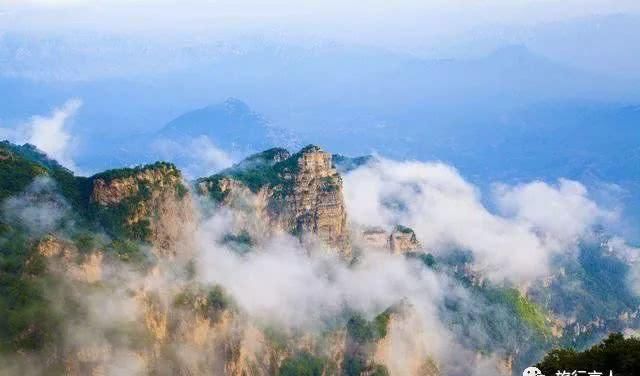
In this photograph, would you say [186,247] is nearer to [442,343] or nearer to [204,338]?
[204,338]

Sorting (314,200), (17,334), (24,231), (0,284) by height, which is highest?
(314,200)

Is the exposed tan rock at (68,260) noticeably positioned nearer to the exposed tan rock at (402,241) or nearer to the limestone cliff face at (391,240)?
the limestone cliff face at (391,240)

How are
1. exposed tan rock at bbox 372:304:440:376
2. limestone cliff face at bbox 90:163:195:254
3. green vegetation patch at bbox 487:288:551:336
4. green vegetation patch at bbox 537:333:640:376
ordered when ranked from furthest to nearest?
green vegetation patch at bbox 487:288:551:336 < exposed tan rock at bbox 372:304:440:376 < limestone cliff face at bbox 90:163:195:254 < green vegetation patch at bbox 537:333:640:376

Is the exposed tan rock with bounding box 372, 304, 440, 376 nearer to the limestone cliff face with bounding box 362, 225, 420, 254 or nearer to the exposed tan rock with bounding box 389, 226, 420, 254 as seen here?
the limestone cliff face with bounding box 362, 225, 420, 254

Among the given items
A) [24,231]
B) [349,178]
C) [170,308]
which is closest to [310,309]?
[170,308]

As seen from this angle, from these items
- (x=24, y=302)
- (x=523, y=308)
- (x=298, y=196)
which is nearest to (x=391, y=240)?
(x=298, y=196)

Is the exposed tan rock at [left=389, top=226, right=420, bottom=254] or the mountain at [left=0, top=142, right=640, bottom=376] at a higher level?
the exposed tan rock at [left=389, top=226, right=420, bottom=254]

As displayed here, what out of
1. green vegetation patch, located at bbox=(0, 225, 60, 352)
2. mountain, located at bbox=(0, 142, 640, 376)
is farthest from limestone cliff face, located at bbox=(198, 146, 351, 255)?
green vegetation patch, located at bbox=(0, 225, 60, 352)

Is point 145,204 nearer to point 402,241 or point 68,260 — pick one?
point 68,260
